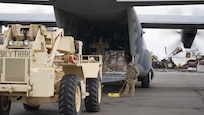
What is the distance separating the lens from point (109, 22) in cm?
1689

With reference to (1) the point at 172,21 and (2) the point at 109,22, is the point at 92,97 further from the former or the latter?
(1) the point at 172,21

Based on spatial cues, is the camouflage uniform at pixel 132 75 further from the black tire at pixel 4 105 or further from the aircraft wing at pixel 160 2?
the black tire at pixel 4 105

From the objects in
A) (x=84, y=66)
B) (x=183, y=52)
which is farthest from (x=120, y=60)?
(x=183, y=52)

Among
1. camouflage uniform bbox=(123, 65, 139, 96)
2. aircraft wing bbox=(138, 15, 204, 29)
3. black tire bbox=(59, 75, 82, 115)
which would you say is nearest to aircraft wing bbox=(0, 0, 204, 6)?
camouflage uniform bbox=(123, 65, 139, 96)

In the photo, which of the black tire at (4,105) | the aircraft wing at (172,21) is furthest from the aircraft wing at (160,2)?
the aircraft wing at (172,21)

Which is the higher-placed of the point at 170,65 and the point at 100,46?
the point at 100,46

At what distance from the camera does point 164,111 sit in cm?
1063

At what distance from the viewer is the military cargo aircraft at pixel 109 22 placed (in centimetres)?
1355

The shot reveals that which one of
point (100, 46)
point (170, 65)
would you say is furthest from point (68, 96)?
point (170, 65)

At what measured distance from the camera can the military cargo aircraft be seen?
1355 centimetres

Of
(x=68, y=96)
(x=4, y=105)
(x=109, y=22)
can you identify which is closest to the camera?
(x=68, y=96)

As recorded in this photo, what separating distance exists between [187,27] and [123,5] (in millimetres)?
8806

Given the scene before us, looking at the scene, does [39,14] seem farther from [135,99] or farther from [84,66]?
[84,66]

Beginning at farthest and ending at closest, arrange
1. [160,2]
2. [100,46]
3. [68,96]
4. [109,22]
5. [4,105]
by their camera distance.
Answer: [100,46], [109,22], [160,2], [4,105], [68,96]
